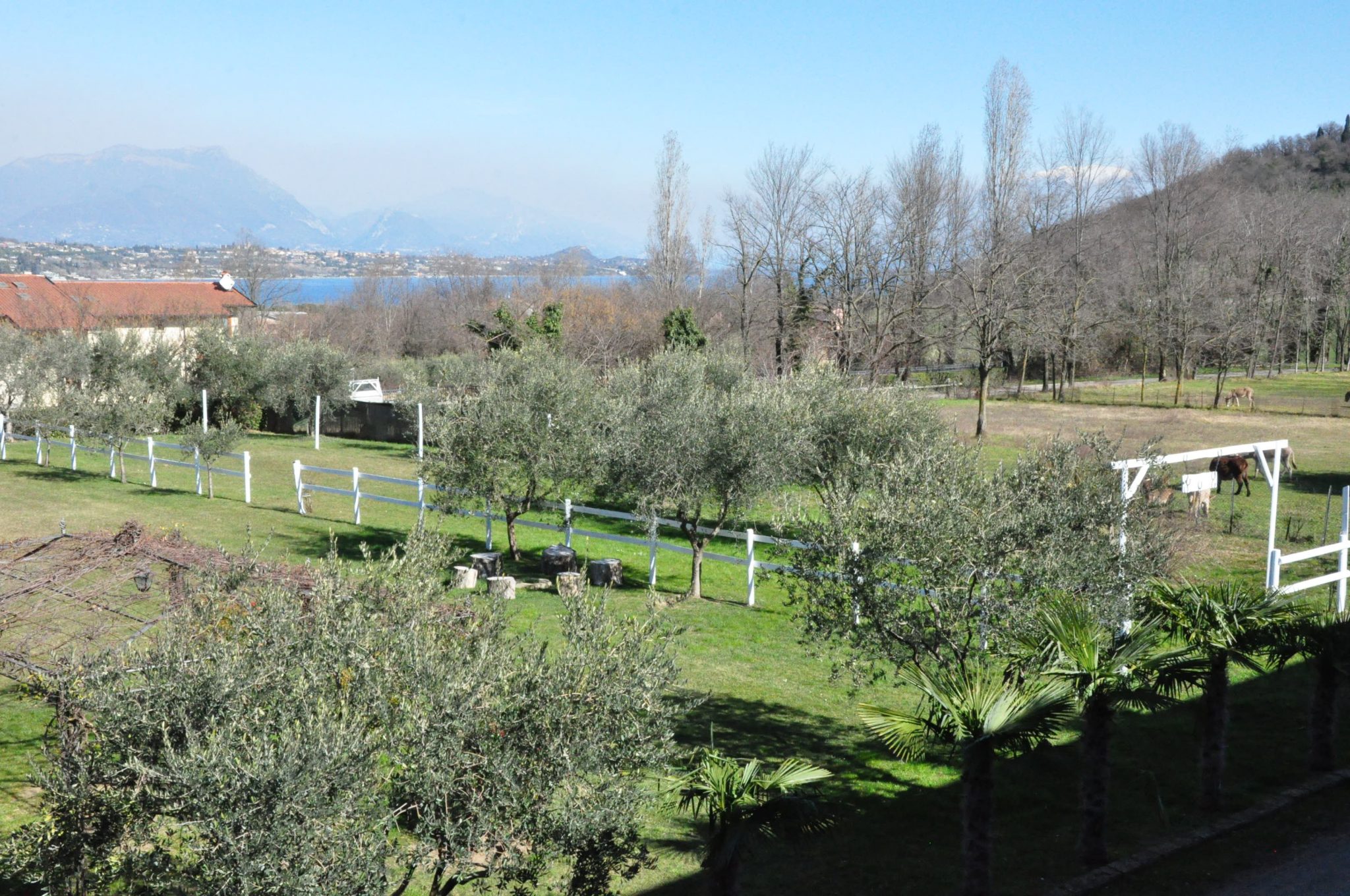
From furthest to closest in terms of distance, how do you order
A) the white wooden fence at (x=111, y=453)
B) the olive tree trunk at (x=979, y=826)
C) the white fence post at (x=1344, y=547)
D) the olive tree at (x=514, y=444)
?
the white wooden fence at (x=111, y=453) < the olive tree at (x=514, y=444) < the white fence post at (x=1344, y=547) < the olive tree trunk at (x=979, y=826)

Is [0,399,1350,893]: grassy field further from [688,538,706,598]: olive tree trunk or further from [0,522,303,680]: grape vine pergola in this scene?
[0,522,303,680]: grape vine pergola

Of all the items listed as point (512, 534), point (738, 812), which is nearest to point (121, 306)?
point (512, 534)

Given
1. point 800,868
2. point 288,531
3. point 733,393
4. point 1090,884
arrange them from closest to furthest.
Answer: point 1090,884
point 800,868
point 733,393
point 288,531

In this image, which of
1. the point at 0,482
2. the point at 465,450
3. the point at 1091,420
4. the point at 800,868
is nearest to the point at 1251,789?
the point at 800,868

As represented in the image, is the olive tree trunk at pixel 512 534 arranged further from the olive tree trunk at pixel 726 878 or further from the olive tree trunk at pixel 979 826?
the olive tree trunk at pixel 726 878

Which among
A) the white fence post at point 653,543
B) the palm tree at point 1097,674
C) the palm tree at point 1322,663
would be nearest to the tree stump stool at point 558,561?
the white fence post at point 653,543

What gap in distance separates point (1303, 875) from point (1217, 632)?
78.3 inches

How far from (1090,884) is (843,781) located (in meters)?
2.78

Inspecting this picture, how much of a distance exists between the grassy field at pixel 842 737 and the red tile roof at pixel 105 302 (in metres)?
29.1

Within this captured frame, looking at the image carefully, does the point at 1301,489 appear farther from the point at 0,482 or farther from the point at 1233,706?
the point at 0,482

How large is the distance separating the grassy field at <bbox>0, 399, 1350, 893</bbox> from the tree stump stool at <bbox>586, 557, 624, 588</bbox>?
476 millimetres

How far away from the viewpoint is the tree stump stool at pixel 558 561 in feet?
62.4

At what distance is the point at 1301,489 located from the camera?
86.6 feet

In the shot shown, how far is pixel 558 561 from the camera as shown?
62.4 ft
